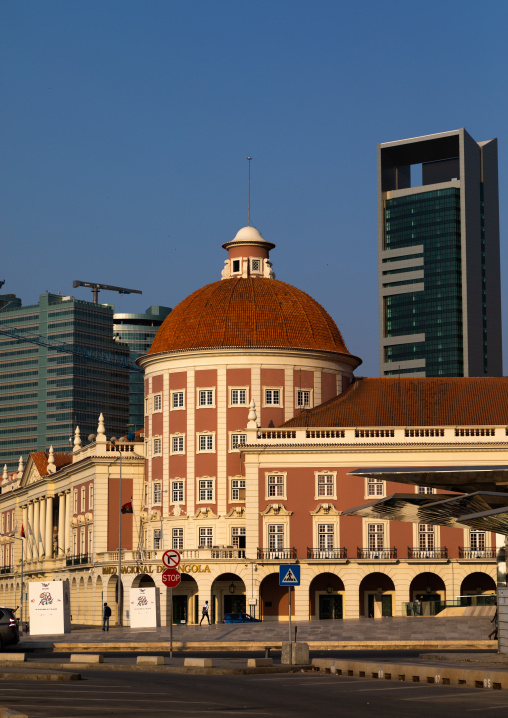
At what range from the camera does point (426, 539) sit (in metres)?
91.2

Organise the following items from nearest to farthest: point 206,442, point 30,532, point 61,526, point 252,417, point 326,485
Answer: point 326,485, point 252,417, point 206,442, point 61,526, point 30,532

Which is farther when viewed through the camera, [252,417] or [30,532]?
[30,532]

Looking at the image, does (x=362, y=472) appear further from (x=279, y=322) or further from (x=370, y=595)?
(x=279, y=322)

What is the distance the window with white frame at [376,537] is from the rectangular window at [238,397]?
568 inches

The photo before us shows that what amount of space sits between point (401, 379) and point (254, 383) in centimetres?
1088

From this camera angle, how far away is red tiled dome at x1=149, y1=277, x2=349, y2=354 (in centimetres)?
10025

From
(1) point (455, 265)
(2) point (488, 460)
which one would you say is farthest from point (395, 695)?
(1) point (455, 265)

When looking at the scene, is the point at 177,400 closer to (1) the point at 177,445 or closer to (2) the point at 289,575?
(1) the point at 177,445

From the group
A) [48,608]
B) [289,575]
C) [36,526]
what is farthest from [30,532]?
[289,575]

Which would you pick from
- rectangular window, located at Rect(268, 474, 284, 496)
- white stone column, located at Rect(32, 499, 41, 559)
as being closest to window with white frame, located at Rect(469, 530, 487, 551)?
rectangular window, located at Rect(268, 474, 284, 496)

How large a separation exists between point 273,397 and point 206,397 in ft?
16.4

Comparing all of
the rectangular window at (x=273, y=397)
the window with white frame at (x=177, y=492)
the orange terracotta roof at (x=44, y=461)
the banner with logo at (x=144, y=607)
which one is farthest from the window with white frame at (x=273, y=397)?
the banner with logo at (x=144, y=607)

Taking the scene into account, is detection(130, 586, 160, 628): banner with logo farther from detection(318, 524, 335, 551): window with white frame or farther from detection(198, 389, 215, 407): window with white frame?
detection(198, 389, 215, 407): window with white frame

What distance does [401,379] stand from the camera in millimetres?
99438
